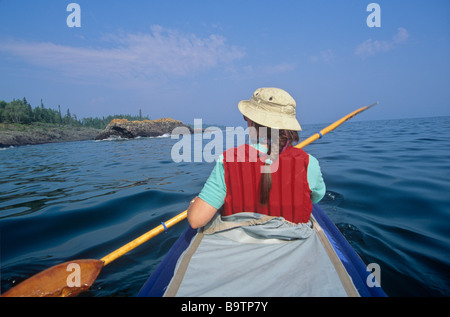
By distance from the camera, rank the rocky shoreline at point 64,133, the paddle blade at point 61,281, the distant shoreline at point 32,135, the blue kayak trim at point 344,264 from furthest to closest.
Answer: the rocky shoreline at point 64,133
the distant shoreline at point 32,135
the paddle blade at point 61,281
the blue kayak trim at point 344,264

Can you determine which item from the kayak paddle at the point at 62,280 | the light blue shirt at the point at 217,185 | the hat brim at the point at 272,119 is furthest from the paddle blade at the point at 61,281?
the hat brim at the point at 272,119

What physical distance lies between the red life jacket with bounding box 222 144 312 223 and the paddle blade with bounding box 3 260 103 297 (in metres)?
1.97

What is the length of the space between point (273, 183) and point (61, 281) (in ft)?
8.20

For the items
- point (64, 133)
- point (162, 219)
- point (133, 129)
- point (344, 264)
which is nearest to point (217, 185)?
point (344, 264)

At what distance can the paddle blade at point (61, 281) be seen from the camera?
2.14 m

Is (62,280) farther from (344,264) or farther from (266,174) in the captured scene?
(344,264)

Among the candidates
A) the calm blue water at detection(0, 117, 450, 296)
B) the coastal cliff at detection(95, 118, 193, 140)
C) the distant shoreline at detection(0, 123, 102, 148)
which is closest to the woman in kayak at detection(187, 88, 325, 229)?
the calm blue water at detection(0, 117, 450, 296)

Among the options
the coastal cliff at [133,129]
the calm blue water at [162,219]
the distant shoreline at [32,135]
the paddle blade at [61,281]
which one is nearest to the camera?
the paddle blade at [61,281]

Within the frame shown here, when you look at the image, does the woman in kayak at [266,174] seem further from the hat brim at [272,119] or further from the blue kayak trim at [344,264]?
the blue kayak trim at [344,264]

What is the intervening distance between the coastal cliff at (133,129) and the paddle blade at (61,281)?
44.3 meters

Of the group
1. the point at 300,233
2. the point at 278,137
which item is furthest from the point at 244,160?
the point at 300,233
